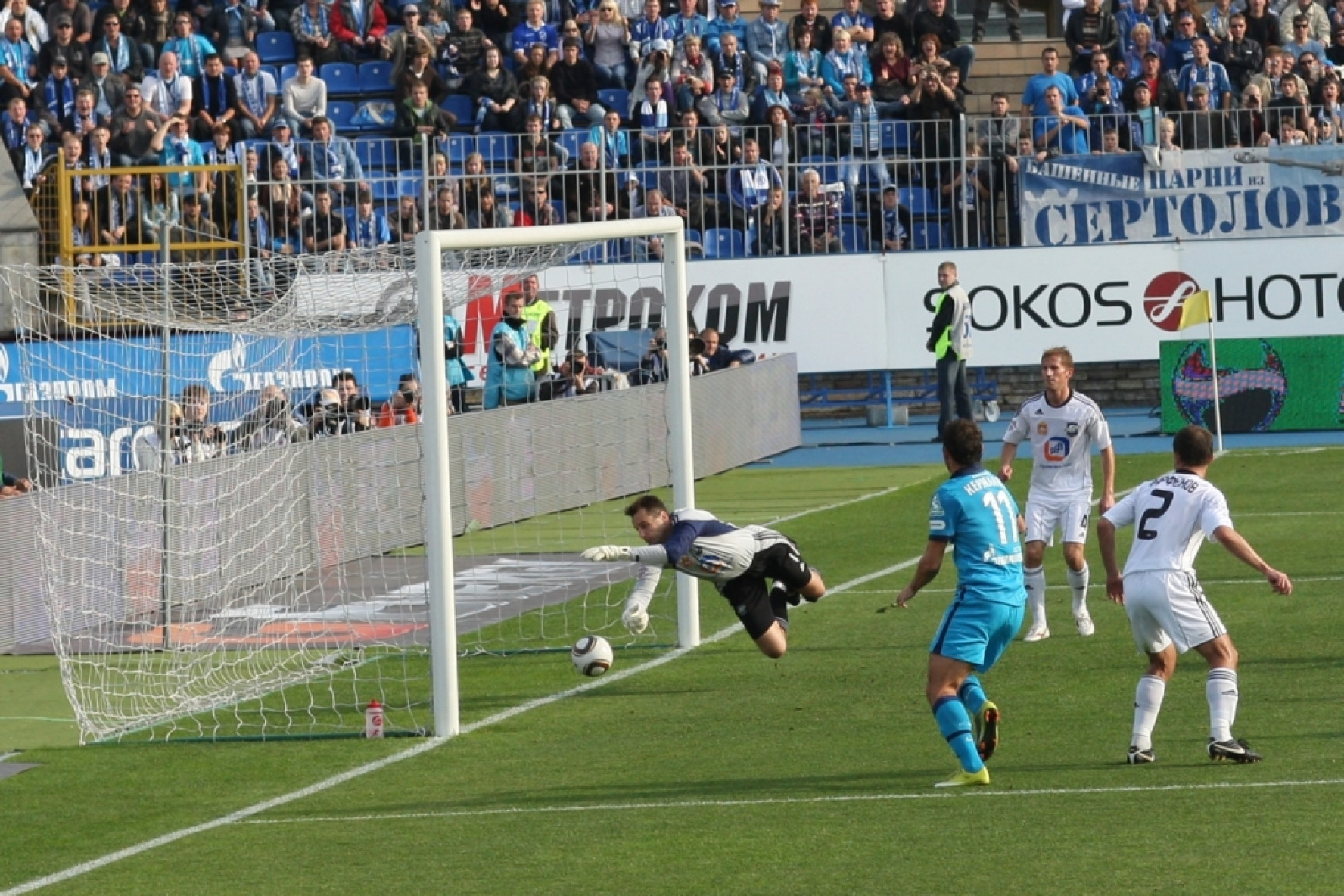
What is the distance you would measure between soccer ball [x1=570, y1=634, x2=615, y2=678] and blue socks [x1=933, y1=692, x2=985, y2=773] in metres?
2.76

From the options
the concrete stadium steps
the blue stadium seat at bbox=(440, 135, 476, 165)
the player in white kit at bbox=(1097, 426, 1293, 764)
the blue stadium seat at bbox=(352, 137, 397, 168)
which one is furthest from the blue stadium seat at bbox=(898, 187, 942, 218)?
the player in white kit at bbox=(1097, 426, 1293, 764)

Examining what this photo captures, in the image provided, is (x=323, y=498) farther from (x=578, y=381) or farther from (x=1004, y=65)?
(x=1004, y=65)

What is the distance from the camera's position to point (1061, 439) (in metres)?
→ 13.5

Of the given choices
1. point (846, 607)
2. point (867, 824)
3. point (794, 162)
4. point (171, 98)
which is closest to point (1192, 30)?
point (794, 162)

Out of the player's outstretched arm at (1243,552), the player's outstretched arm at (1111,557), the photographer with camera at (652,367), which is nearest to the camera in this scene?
the player's outstretched arm at (1243,552)

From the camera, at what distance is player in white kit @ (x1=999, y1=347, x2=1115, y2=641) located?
1334 cm

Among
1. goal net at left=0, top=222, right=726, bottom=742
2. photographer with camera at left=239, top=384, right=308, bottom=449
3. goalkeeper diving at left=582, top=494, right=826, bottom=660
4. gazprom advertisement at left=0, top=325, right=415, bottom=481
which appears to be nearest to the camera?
goalkeeper diving at left=582, top=494, right=826, bottom=660

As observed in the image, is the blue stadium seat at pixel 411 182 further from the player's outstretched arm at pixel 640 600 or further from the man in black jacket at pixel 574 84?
the player's outstretched arm at pixel 640 600

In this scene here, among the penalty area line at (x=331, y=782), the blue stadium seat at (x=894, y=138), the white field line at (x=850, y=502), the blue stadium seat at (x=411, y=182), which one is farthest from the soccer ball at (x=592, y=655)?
the blue stadium seat at (x=894, y=138)

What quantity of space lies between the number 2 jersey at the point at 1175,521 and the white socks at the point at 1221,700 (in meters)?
0.50

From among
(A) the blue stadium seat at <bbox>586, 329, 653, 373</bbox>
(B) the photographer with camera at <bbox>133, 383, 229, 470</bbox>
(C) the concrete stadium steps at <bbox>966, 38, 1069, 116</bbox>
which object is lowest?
(B) the photographer with camera at <bbox>133, 383, 229, 470</bbox>

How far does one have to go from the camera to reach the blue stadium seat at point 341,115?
96.3 ft

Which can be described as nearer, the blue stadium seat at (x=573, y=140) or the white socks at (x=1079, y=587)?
the white socks at (x=1079, y=587)

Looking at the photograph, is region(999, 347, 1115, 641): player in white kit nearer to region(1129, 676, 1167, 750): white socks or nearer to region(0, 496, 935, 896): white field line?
region(0, 496, 935, 896): white field line
